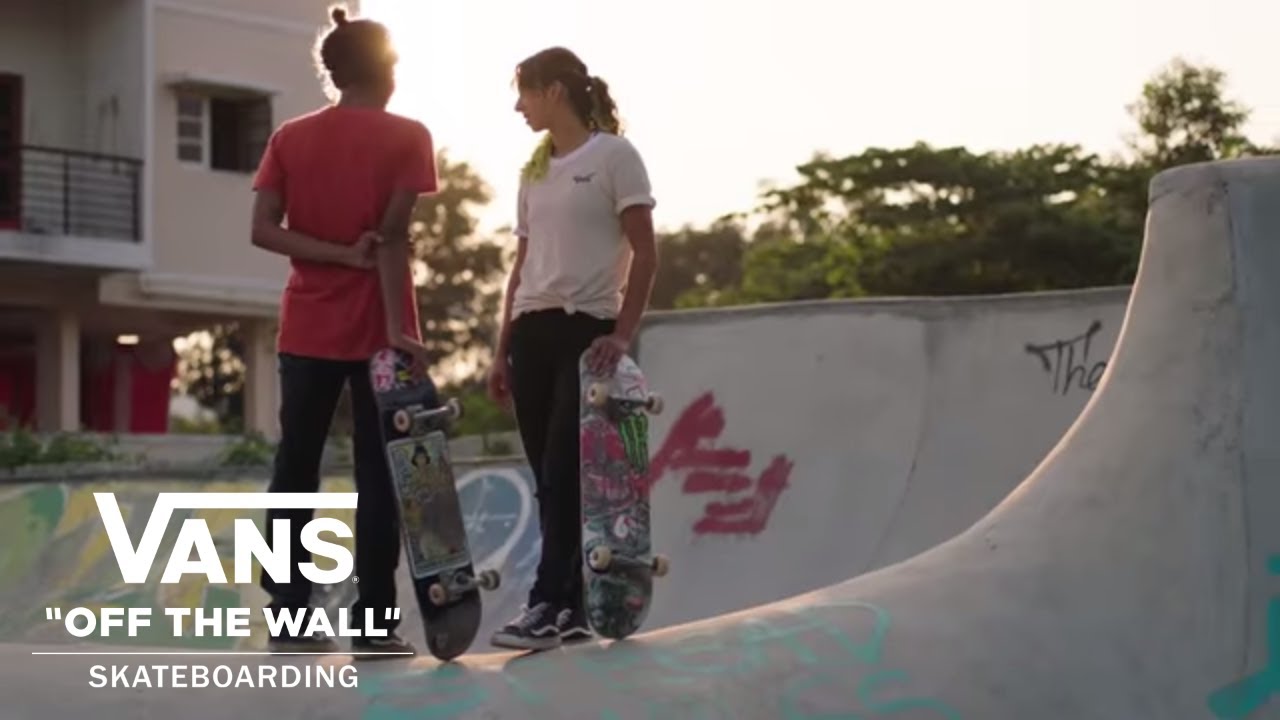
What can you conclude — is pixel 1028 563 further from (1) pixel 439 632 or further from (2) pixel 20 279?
(2) pixel 20 279

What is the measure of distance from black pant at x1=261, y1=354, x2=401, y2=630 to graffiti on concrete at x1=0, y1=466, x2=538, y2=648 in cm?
659

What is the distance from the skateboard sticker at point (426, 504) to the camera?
19.3 ft

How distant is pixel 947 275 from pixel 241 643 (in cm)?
2707

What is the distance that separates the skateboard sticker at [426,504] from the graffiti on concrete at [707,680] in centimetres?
30

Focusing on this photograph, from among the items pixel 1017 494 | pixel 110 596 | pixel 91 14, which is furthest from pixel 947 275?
pixel 1017 494

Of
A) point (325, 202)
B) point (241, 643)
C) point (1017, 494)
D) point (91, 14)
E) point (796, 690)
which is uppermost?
point (91, 14)

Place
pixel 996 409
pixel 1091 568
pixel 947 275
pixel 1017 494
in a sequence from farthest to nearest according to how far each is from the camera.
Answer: pixel 947 275, pixel 996 409, pixel 1017 494, pixel 1091 568

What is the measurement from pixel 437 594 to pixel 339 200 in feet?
3.58

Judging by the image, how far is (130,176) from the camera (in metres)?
25.9

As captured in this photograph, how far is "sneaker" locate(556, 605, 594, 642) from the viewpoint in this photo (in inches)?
242

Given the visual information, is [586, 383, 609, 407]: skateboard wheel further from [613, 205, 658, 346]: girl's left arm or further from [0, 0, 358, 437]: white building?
[0, 0, 358, 437]: white building

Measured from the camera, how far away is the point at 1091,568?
249 inches

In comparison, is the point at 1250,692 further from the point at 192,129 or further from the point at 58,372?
the point at 192,129

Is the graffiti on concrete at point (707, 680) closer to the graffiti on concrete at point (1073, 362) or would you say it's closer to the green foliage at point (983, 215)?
the graffiti on concrete at point (1073, 362)
